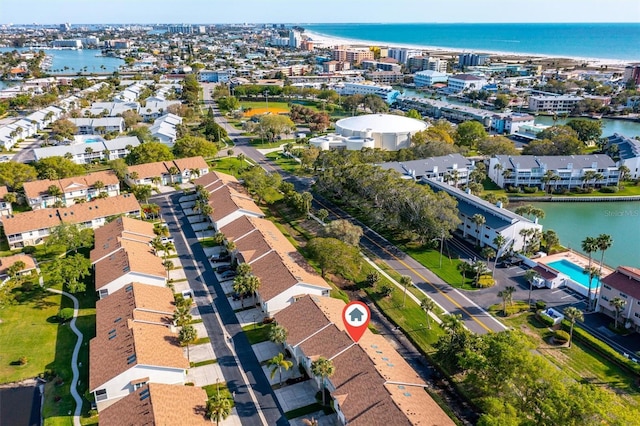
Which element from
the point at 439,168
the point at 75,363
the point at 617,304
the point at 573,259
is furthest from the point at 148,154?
the point at 617,304

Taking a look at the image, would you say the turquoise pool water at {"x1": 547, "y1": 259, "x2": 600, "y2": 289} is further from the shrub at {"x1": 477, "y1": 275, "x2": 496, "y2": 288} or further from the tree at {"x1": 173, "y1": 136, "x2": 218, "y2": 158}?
the tree at {"x1": 173, "y1": 136, "x2": 218, "y2": 158}

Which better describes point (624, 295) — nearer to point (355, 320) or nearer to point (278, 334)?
point (355, 320)

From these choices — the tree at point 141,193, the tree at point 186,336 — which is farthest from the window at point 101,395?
the tree at point 141,193

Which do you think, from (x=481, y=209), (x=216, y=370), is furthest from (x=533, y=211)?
(x=216, y=370)

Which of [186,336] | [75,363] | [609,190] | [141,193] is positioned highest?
[609,190]

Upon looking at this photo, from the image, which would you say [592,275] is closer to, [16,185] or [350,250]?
[350,250]

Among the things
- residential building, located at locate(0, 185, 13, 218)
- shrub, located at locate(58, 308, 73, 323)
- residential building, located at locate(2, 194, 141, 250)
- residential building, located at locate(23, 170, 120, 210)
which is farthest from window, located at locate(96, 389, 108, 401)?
residential building, located at locate(0, 185, 13, 218)
